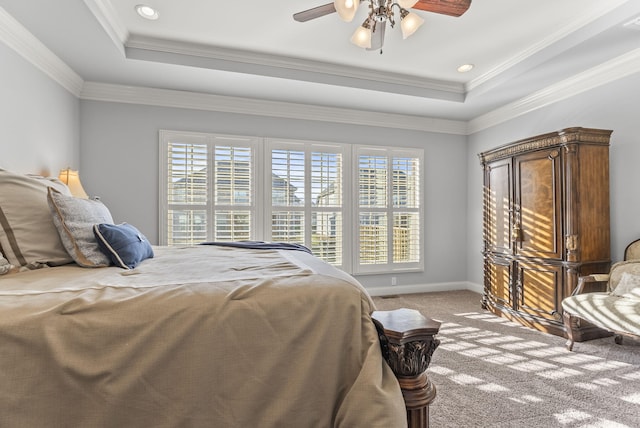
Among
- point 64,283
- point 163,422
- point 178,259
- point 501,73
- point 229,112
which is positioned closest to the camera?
point 163,422

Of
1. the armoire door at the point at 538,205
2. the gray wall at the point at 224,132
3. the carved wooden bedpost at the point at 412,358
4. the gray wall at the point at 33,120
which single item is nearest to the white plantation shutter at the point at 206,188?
the gray wall at the point at 224,132

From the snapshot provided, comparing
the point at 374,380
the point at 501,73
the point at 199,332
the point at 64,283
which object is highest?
the point at 501,73

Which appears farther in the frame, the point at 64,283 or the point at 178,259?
the point at 178,259

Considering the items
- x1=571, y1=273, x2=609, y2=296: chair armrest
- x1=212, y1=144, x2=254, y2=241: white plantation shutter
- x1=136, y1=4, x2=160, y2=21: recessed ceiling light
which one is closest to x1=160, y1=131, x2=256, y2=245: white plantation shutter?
x1=212, y1=144, x2=254, y2=241: white plantation shutter

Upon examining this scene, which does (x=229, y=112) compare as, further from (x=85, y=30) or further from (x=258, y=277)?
(x=258, y=277)

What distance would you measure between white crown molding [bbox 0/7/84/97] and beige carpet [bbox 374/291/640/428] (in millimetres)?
3895

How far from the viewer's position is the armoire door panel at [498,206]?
3668mm

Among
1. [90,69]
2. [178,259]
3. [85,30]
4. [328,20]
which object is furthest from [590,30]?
[90,69]

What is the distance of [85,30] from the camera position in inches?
103

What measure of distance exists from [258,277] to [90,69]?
134 inches

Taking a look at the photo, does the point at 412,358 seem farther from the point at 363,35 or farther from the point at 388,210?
the point at 388,210

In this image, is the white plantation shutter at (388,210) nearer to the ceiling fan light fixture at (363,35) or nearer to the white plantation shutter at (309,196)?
the white plantation shutter at (309,196)

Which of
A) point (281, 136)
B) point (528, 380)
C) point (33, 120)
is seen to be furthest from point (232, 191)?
point (528, 380)

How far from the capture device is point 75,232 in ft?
5.27
